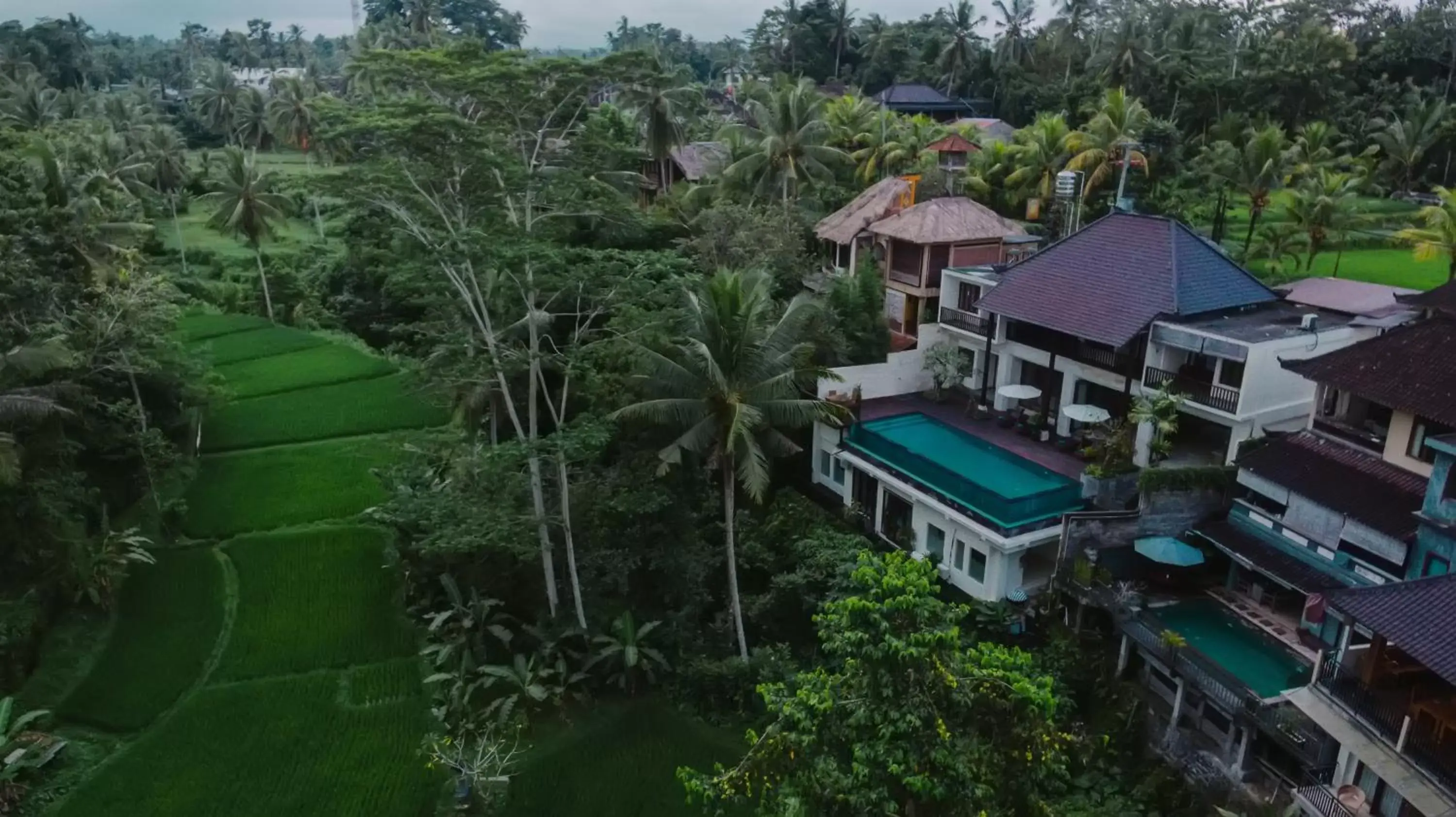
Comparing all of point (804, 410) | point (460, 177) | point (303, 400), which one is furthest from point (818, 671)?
point (303, 400)

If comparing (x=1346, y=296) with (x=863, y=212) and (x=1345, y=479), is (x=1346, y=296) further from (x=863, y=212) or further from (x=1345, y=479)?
(x=863, y=212)

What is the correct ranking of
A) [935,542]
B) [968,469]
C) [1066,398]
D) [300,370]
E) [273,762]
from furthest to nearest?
[300,370] < [1066,398] < [968,469] < [935,542] < [273,762]

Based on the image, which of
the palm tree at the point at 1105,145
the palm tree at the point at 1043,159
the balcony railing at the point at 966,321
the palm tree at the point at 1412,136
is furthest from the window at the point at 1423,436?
the palm tree at the point at 1412,136

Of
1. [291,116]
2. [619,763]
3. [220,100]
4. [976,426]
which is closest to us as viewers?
[619,763]

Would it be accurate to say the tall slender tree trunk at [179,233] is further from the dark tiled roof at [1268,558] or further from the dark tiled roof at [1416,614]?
the dark tiled roof at [1416,614]

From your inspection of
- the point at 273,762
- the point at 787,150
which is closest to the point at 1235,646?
the point at 273,762

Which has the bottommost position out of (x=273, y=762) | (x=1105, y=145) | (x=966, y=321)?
(x=273, y=762)
